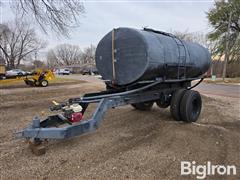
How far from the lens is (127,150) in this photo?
172 inches

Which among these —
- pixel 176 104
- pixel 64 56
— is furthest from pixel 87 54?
pixel 176 104

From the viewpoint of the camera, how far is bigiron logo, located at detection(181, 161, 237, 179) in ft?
11.9

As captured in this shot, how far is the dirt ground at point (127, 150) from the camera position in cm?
358

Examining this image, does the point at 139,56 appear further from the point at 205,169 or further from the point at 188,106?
the point at 205,169

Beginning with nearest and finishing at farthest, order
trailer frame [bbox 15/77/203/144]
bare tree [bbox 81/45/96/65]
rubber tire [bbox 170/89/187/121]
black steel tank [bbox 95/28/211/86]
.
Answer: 1. trailer frame [bbox 15/77/203/144]
2. black steel tank [bbox 95/28/211/86]
3. rubber tire [bbox 170/89/187/121]
4. bare tree [bbox 81/45/96/65]

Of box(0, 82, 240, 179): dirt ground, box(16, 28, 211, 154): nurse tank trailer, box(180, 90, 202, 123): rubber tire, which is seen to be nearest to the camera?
box(0, 82, 240, 179): dirt ground

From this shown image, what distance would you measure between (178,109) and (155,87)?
79 centimetres

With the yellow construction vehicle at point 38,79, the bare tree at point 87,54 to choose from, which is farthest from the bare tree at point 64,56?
the yellow construction vehicle at point 38,79

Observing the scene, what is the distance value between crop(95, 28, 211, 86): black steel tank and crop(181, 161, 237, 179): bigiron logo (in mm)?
2154

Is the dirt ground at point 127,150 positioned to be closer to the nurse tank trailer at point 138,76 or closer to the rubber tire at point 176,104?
the rubber tire at point 176,104

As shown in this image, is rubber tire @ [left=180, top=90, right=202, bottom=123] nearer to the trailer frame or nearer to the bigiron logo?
the trailer frame

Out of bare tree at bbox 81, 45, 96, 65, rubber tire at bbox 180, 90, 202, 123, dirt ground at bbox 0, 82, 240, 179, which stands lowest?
dirt ground at bbox 0, 82, 240, 179

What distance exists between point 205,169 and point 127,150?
1.32 m

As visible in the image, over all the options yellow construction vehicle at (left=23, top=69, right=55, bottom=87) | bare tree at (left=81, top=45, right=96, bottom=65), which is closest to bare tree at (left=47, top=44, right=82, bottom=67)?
bare tree at (left=81, top=45, right=96, bottom=65)
